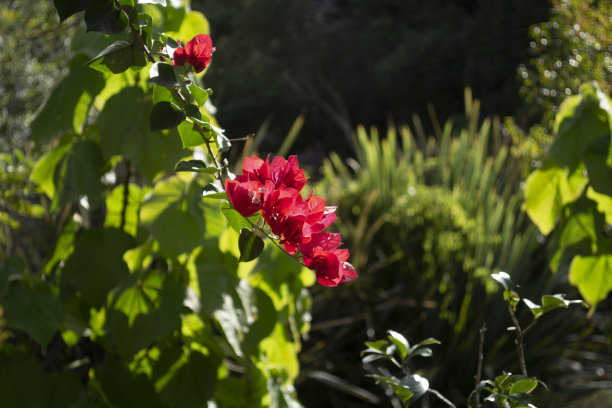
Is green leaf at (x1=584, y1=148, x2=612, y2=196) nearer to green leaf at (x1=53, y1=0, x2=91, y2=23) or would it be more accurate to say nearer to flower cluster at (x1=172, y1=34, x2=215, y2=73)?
flower cluster at (x1=172, y1=34, x2=215, y2=73)

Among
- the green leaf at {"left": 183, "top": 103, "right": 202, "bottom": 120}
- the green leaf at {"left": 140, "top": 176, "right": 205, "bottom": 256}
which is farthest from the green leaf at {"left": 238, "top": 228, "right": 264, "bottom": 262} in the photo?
the green leaf at {"left": 140, "top": 176, "right": 205, "bottom": 256}

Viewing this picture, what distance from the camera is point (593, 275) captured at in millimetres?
1094

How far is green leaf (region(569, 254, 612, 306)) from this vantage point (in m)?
1.08

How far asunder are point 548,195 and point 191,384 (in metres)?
0.71

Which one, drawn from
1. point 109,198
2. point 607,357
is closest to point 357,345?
point 607,357

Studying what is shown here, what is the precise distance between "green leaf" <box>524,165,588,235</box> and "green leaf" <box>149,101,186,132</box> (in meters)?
0.76

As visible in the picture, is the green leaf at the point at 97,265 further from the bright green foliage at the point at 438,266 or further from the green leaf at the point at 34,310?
the bright green foliage at the point at 438,266

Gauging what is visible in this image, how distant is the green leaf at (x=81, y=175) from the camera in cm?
99

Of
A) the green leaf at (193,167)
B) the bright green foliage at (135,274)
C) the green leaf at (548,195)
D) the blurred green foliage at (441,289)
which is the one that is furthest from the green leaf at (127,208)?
the blurred green foliage at (441,289)

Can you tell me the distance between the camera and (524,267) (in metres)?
2.38

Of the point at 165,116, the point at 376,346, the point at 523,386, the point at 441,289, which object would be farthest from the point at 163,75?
the point at 441,289

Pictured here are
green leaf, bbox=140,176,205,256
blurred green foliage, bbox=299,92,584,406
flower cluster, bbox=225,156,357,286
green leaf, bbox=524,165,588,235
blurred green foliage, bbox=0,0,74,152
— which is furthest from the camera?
blurred green foliage, bbox=0,0,74,152

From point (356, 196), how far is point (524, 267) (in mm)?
766

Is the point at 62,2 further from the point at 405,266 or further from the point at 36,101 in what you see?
the point at 36,101
